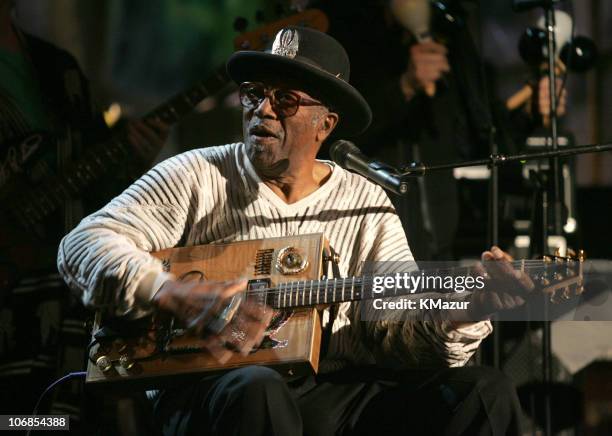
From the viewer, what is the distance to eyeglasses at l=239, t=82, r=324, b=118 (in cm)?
288

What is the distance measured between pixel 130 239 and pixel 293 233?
1.77ft

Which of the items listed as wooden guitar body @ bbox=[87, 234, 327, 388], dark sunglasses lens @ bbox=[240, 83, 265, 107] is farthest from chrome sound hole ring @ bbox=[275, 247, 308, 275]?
dark sunglasses lens @ bbox=[240, 83, 265, 107]

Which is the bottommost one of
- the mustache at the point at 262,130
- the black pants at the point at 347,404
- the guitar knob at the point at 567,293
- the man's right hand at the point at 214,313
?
the black pants at the point at 347,404

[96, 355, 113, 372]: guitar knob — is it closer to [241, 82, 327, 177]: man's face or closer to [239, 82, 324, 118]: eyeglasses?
[241, 82, 327, 177]: man's face

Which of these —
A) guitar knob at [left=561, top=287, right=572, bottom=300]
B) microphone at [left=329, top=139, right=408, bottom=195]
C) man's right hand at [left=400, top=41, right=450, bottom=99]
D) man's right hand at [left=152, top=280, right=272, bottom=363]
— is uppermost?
man's right hand at [left=400, top=41, right=450, bottom=99]

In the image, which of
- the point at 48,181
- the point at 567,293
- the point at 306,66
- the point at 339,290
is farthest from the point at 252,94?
the point at 48,181

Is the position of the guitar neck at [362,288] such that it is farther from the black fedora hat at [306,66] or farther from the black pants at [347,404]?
the black fedora hat at [306,66]

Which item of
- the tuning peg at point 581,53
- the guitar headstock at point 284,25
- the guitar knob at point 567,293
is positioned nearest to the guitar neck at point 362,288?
the guitar knob at point 567,293

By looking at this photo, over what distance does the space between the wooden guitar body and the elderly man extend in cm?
7

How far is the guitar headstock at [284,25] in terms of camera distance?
149 inches

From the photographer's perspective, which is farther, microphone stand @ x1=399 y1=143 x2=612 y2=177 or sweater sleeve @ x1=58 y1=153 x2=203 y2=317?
microphone stand @ x1=399 y1=143 x2=612 y2=177

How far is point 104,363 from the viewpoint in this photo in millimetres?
2660

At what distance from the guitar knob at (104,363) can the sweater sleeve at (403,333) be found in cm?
83

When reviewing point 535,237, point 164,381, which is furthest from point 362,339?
point 535,237
